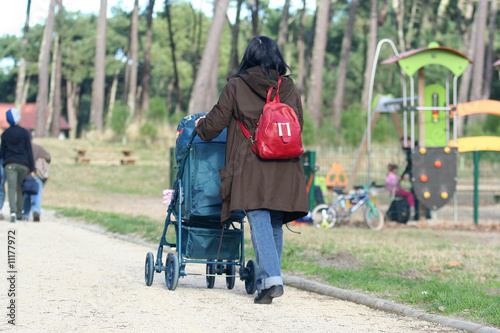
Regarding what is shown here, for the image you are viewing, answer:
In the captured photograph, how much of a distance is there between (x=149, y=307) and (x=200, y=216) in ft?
3.59

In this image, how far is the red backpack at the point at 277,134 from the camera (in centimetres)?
621

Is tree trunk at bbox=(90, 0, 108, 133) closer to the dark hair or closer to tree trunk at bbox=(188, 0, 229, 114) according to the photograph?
tree trunk at bbox=(188, 0, 229, 114)

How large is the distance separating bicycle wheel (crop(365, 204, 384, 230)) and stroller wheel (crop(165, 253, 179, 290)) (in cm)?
901

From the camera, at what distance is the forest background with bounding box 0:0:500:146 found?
3366cm

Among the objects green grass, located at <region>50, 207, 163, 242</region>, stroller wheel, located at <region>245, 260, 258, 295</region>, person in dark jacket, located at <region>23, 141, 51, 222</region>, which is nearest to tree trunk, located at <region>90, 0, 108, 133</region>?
green grass, located at <region>50, 207, 163, 242</region>

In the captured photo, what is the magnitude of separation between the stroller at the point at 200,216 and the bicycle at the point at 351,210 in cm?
860

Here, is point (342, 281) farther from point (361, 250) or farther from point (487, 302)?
point (361, 250)

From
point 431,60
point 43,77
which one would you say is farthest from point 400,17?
point 431,60

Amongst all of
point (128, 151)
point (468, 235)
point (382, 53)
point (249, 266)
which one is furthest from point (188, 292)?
point (382, 53)

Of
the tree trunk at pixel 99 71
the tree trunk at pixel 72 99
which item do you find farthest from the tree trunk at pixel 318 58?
the tree trunk at pixel 72 99

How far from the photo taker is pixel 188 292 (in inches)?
284

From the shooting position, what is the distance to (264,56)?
647cm

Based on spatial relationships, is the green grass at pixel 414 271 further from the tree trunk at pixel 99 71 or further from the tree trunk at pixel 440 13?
the tree trunk at pixel 440 13

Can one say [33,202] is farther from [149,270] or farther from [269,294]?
→ [269,294]
